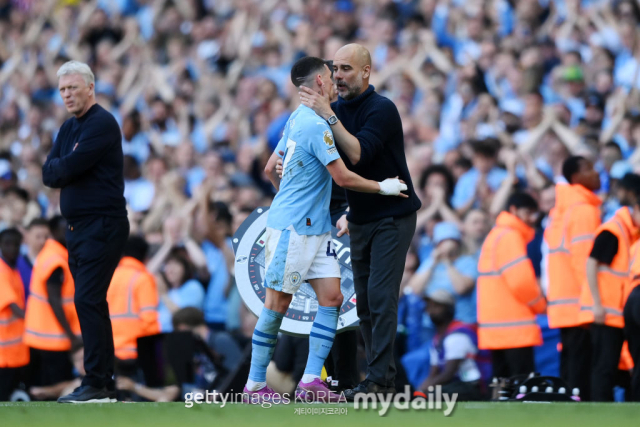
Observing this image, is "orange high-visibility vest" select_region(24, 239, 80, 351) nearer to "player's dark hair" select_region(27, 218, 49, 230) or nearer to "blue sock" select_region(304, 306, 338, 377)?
"player's dark hair" select_region(27, 218, 49, 230)

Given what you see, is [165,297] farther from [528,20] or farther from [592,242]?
[528,20]

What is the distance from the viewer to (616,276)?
27.2 feet

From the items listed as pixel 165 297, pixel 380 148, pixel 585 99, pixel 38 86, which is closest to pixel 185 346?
pixel 165 297

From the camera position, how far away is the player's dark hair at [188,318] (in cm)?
992

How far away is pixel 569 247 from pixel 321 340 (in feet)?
11.2

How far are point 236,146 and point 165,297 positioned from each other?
3956 millimetres

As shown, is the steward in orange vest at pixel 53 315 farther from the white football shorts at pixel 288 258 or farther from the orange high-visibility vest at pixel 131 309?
the white football shorts at pixel 288 258

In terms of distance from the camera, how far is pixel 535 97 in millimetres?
11742

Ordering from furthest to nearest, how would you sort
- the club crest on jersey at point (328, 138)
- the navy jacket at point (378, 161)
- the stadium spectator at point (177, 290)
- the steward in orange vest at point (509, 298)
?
the stadium spectator at point (177, 290)
the steward in orange vest at point (509, 298)
the navy jacket at point (378, 161)
the club crest on jersey at point (328, 138)

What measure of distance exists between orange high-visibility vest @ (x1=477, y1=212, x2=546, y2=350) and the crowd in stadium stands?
10cm

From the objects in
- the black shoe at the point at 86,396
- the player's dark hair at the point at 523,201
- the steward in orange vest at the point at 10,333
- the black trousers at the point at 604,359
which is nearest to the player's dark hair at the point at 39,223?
the steward in orange vest at the point at 10,333

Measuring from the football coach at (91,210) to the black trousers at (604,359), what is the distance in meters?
3.79

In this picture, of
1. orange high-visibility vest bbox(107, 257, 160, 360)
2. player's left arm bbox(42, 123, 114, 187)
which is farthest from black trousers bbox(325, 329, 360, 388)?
orange high-visibility vest bbox(107, 257, 160, 360)

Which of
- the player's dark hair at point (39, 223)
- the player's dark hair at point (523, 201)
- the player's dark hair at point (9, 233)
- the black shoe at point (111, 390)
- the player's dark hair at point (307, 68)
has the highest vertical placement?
the player's dark hair at point (307, 68)
